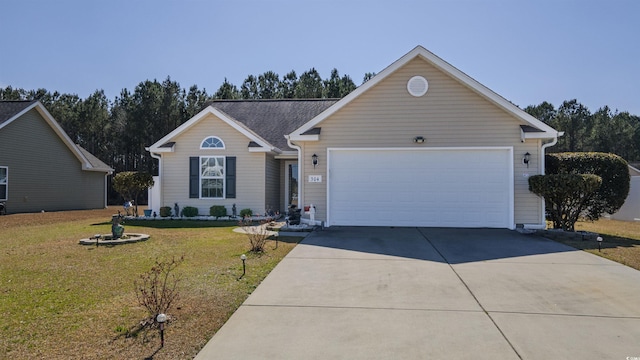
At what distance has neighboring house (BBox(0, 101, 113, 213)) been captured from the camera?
59.1 feet

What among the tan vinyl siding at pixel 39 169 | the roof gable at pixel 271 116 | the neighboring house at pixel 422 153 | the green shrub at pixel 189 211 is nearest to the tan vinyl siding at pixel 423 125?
the neighboring house at pixel 422 153

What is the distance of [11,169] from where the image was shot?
18.1 metres

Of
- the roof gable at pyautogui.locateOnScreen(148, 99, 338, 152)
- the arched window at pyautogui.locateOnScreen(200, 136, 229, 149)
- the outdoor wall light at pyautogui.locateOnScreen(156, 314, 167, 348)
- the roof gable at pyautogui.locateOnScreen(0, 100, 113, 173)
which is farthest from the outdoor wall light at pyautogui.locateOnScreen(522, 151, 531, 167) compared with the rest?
the roof gable at pyautogui.locateOnScreen(0, 100, 113, 173)

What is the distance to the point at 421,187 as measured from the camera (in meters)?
11.8

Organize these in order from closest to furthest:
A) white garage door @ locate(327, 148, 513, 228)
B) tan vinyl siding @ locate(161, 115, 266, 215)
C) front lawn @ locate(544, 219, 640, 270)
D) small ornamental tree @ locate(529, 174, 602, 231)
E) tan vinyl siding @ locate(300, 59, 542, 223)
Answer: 1. front lawn @ locate(544, 219, 640, 270)
2. small ornamental tree @ locate(529, 174, 602, 231)
3. tan vinyl siding @ locate(300, 59, 542, 223)
4. white garage door @ locate(327, 148, 513, 228)
5. tan vinyl siding @ locate(161, 115, 266, 215)

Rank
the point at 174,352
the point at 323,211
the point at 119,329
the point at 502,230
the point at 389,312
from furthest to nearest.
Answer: the point at 323,211 < the point at 502,230 < the point at 389,312 < the point at 119,329 < the point at 174,352

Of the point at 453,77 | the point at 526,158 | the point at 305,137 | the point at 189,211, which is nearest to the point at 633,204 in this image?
the point at 526,158

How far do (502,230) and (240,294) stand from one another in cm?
858

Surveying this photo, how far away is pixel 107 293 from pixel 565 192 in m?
10.6

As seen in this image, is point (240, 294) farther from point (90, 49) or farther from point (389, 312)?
point (90, 49)

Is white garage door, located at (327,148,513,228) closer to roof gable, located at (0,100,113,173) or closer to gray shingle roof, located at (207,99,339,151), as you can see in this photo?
gray shingle roof, located at (207,99,339,151)

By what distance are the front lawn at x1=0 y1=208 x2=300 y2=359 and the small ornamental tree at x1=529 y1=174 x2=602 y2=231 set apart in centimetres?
695

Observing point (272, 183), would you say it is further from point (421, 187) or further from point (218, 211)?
point (421, 187)

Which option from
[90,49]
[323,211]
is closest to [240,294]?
[323,211]
